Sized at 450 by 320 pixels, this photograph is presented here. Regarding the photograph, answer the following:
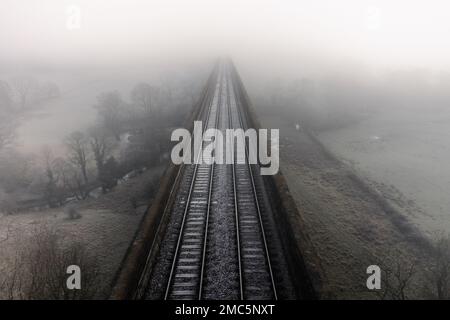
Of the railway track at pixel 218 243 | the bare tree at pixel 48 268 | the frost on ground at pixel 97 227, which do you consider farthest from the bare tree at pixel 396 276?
the bare tree at pixel 48 268

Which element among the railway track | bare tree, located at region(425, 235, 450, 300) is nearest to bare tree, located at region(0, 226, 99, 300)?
the railway track

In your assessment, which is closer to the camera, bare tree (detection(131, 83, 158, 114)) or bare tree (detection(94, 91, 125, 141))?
bare tree (detection(94, 91, 125, 141))

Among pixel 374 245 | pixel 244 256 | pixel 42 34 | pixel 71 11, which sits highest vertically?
pixel 71 11

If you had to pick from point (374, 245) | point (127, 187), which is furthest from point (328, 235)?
point (127, 187)

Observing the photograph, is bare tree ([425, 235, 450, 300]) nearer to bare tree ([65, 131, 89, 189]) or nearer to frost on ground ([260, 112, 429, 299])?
frost on ground ([260, 112, 429, 299])

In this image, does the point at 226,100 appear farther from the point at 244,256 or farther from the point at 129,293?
the point at 129,293
